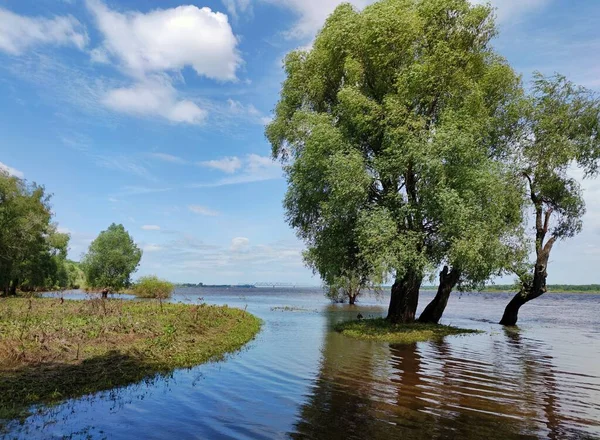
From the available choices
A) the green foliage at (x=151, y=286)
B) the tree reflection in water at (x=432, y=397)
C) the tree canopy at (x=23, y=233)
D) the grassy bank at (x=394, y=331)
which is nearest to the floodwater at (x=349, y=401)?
the tree reflection in water at (x=432, y=397)

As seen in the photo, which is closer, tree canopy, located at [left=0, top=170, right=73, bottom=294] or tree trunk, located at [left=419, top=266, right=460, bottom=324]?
tree trunk, located at [left=419, top=266, right=460, bottom=324]

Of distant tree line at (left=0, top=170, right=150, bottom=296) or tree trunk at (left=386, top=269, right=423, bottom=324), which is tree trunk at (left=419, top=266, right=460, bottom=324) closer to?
tree trunk at (left=386, top=269, right=423, bottom=324)

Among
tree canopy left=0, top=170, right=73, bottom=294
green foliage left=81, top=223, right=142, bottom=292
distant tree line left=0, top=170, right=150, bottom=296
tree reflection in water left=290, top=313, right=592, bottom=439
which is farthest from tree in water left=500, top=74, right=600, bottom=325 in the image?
green foliage left=81, top=223, right=142, bottom=292

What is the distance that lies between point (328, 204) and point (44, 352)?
1552 cm

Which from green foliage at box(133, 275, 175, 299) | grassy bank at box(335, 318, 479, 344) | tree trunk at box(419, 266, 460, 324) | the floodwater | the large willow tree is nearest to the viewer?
the floodwater

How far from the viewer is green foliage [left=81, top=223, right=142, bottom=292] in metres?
83.1

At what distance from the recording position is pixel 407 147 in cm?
2241

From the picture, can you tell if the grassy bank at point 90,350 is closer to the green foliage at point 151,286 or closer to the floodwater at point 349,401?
the floodwater at point 349,401

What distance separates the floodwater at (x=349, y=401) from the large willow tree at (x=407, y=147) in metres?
6.51

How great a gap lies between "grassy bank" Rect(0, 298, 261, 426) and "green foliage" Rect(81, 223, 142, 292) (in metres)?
64.4

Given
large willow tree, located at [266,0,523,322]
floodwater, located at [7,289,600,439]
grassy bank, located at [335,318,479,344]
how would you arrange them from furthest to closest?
grassy bank, located at [335,318,479,344] < large willow tree, located at [266,0,523,322] < floodwater, located at [7,289,600,439]

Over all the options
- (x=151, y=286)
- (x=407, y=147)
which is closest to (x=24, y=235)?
(x=151, y=286)

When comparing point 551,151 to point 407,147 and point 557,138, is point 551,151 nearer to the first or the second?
point 557,138

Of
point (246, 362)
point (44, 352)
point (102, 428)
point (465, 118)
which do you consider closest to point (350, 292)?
point (465, 118)
